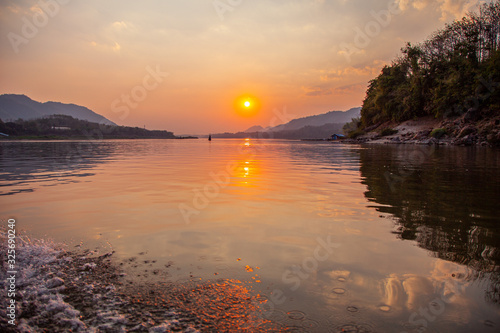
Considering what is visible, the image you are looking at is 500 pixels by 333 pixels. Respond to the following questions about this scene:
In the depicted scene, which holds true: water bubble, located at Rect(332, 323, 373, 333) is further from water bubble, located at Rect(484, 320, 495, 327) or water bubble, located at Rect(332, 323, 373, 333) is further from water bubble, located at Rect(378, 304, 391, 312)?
water bubble, located at Rect(484, 320, 495, 327)

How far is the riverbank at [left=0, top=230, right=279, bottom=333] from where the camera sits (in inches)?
120

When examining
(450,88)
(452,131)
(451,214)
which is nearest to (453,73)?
(450,88)

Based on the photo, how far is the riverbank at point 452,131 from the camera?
47494 millimetres

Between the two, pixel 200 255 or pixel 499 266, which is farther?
pixel 200 255

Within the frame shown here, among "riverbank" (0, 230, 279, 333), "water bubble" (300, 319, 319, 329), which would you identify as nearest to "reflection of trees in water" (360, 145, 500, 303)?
"water bubble" (300, 319, 319, 329)

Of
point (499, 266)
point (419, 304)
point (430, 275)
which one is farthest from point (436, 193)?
point (419, 304)

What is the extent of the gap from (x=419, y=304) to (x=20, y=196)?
11.9 m

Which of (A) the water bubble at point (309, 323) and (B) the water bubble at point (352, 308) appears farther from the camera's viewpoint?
(B) the water bubble at point (352, 308)

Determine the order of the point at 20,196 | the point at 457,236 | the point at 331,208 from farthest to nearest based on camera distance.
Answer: the point at 20,196 → the point at 331,208 → the point at 457,236

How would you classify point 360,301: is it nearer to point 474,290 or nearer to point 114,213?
point 474,290

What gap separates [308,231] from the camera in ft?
20.7

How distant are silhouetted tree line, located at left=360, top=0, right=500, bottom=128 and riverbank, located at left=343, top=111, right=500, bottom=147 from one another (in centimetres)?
242

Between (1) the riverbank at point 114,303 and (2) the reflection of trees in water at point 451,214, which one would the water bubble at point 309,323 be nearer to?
(1) the riverbank at point 114,303

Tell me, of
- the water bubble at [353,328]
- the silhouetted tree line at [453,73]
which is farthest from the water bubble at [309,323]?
the silhouetted tree line at [453,73]
